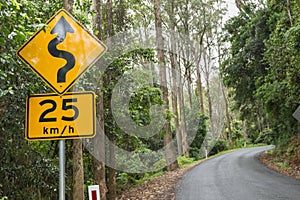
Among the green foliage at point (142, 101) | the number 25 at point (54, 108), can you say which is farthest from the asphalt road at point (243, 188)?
the number 25 at point (54, 108)

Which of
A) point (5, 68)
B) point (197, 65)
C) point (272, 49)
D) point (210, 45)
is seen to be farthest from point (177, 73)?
point (5, 68)

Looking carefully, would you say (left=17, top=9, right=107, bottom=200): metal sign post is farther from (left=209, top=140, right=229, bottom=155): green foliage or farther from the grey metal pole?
(left=209, top=140, right=229, bottom=155): green foliage

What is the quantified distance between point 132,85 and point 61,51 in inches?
312

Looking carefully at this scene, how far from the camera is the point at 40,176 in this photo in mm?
5945

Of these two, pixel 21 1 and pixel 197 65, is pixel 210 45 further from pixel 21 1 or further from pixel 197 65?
pixel 21 1

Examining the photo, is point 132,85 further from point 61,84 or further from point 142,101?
point 61,84

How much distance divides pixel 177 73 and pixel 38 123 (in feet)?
84.7

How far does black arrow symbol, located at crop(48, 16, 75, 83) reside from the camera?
8.75ft

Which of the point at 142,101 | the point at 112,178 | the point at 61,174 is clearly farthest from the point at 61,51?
the point at 112,178

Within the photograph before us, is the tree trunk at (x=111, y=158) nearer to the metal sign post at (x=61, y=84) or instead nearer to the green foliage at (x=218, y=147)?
the metal sign post at (x=61, y=84)

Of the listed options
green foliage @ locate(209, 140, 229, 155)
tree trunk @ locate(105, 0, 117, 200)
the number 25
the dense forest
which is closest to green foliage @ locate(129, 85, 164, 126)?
the dense forest

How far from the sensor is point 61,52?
8.89 feet

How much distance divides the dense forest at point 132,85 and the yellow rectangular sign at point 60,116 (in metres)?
0.70

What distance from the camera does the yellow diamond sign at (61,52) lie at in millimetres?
2639
